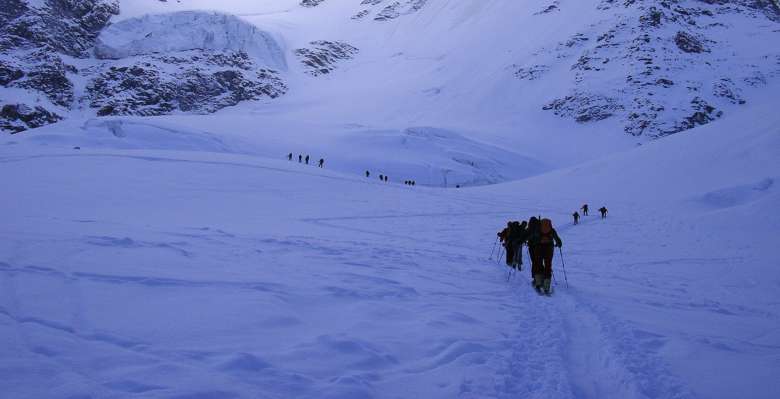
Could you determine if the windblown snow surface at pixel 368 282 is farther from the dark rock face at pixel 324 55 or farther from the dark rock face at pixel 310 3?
the dark rock face at pixel 310 3

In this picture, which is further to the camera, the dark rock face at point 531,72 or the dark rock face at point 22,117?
the dark rock face at point 531,72

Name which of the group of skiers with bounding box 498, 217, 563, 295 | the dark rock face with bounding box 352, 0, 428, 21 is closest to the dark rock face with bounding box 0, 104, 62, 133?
the group of skiers with bounding box 498, 217, 563, 295

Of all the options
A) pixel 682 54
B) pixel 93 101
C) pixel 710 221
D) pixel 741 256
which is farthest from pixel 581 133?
pixel 93 101

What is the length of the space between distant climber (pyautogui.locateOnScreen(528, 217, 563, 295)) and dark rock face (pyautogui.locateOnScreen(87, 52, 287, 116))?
8925 cm

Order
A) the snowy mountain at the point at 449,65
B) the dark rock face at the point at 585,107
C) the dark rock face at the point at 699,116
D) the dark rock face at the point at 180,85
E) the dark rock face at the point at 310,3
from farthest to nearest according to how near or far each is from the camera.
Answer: the dark rock face at the point at 310,3 < the dark rock face at the point at 180,85 < the snowy mountain at the point at 449,65 < the dark rock face at the point at 585,107 < the dark rock face at the point at 699,116

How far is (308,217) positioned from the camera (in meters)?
17.9

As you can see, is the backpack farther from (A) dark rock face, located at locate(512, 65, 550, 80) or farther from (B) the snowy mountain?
(A) dark rock face, located at locate(512, 65, 550, 80)

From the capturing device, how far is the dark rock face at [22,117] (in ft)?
223

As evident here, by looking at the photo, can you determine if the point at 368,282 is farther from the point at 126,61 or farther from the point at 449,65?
the point at 126,61

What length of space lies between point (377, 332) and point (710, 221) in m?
20.8

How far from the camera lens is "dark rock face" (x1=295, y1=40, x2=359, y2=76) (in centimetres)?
11262

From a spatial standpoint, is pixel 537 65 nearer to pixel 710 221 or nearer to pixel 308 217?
pixel 710 221

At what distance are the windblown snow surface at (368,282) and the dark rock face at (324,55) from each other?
82.2m

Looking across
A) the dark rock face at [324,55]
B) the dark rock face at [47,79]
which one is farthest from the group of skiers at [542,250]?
the dark rock face at [324,55]
